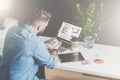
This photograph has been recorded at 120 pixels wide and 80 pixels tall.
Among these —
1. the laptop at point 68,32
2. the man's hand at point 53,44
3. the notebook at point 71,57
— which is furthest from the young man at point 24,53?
the laptop at point 68,32

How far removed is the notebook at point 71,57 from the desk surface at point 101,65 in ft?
0.14

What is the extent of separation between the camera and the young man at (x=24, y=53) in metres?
2.07

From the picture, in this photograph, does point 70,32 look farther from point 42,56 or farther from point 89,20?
point 42,56

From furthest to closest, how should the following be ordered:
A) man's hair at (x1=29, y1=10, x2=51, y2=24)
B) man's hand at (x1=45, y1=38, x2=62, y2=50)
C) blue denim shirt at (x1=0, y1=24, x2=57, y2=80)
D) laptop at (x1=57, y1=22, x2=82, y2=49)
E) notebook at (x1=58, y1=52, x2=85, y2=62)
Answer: laptop at (x1=57, y1=22, x2=82, y2=49), man's hand at (x1=45, y1=38, x2=62, y2=50), notebook at (x1=58, y1=52, x2=85, y2=62), man's hair at (x1=29, y1=10, x2=51, y2=24), blue denim shirt at (x1=0, y1=24, x2=57, y2=80)

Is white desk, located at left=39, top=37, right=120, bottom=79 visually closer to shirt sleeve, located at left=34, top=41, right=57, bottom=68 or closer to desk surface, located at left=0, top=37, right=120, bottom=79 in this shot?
desk surface, located at left=0, top=37, right=120, bottom=79

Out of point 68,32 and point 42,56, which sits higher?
point 68,32

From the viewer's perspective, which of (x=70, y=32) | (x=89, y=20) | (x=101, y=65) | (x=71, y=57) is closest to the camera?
(x=101, y=65)

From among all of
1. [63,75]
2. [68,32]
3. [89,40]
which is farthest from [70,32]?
[63,75]

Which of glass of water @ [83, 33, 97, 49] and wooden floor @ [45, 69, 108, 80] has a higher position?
glass of water @ [83, 33, 97, 49]

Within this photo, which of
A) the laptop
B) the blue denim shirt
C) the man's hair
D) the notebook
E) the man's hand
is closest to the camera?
the blue denim shirt

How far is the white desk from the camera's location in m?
2.33

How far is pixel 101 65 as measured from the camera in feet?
7.98

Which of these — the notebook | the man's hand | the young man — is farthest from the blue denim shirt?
the man's hand

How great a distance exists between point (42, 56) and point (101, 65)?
0.62m
